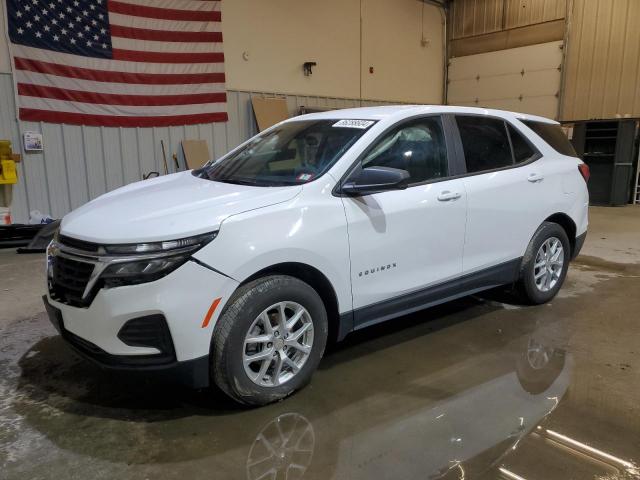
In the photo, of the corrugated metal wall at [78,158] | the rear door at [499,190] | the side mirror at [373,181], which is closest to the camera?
the side mirror at [373,181]

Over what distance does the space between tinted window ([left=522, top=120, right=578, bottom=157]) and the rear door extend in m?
0.22

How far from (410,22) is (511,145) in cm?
1036

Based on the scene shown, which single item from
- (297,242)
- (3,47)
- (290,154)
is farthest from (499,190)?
(3,47)

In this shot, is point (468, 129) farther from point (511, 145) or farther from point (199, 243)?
point (199, 243)

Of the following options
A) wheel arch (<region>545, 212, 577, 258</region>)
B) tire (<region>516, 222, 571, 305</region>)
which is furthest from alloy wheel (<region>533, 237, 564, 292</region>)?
wheel arch (<region>545, 212, 577, 258</region>)

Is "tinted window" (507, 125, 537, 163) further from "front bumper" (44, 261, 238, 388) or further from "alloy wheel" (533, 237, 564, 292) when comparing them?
"front bumper" (44, 261, 238, 388)

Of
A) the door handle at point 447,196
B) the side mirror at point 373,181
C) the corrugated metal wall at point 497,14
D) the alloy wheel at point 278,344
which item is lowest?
the alloy wheel at point 278,344

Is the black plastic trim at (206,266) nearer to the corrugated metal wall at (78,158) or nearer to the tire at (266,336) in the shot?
the tire at (266,336)

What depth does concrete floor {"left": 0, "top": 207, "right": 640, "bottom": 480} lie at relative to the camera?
2.20 metres

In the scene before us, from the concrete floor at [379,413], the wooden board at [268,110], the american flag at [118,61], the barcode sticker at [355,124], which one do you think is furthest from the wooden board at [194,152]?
the barcode sticker at [355,124]

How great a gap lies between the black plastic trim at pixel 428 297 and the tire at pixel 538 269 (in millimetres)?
103

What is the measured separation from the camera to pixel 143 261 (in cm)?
224

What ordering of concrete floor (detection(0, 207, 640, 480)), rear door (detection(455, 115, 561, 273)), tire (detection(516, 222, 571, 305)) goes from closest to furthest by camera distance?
concrete floor (detection(0, 207, 640, 480))
rear door (detection(455, 115, 561, 273))
tire (detection(516, 222, 571, 305))

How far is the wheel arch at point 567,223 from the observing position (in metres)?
4.10
